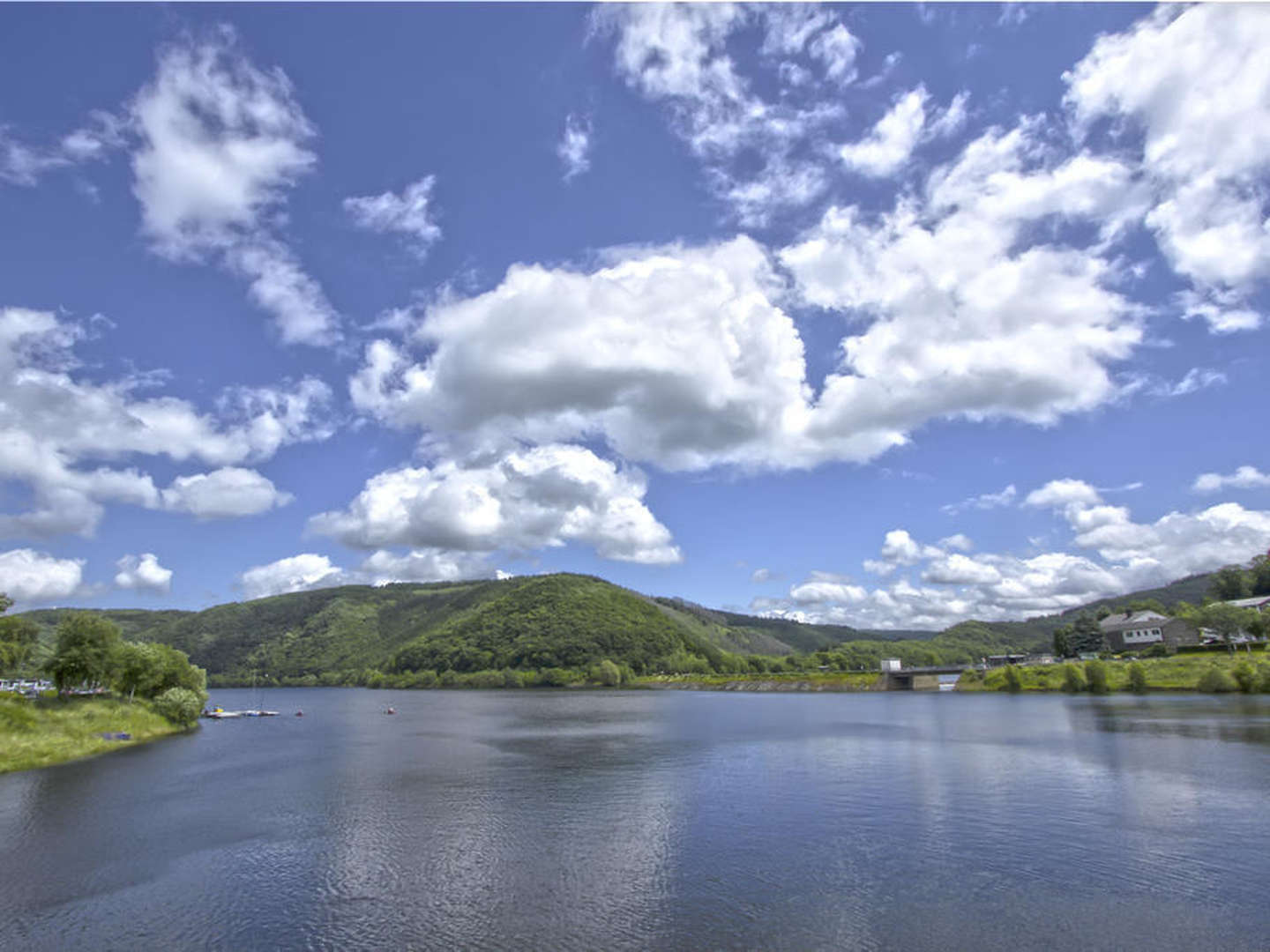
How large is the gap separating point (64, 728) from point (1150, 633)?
228539mm

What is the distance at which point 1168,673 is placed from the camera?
140125mm

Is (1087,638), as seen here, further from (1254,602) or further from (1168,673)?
(1168,673)

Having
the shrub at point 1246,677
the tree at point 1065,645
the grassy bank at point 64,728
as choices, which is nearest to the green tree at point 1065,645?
the tree at point 1065,645

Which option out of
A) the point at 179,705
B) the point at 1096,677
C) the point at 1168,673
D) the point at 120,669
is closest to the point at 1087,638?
the point at 1168,673

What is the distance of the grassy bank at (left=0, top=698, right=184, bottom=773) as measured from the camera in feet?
240

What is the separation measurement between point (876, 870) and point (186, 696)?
11687 cm

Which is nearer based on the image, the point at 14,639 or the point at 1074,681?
the point at 14,639

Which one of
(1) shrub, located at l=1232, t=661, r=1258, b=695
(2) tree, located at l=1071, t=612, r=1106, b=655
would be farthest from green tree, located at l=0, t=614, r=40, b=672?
(2) tree, located at l=1071, t=612, r=1106, b=655

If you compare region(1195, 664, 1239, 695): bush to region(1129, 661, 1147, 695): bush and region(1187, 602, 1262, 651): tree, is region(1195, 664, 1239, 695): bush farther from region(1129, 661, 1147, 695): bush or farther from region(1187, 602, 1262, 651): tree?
region(1187, 602, 1262, 651): tree

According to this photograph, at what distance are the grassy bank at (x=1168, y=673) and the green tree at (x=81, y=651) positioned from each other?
175m

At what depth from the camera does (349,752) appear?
90.9 meters

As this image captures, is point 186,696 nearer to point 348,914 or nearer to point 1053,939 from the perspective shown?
point 348,914

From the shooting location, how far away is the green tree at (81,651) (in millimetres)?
88812

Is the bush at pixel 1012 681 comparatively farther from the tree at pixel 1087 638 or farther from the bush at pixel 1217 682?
the bush at pixel 1217 682
